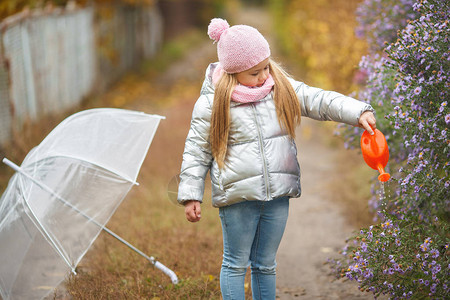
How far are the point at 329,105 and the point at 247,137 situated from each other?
44cm

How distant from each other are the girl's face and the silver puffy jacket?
10cm

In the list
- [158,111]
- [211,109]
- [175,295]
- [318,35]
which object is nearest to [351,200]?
[175,295]

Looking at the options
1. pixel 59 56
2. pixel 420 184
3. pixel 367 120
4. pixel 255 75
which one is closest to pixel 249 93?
pixel 255 75

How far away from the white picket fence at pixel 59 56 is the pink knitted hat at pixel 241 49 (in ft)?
15.0

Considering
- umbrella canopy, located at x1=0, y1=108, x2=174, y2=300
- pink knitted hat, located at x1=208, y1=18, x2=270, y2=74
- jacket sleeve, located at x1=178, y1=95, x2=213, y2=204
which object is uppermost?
pink knitted hat, located at x1=208, y1=18, x2=270, y2=74

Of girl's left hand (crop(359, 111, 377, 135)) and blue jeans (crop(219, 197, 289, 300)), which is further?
blue jeans (crop(219, 197, 289, 300))

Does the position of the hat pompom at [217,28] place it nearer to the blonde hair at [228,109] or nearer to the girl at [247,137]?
the girl at [247,137]

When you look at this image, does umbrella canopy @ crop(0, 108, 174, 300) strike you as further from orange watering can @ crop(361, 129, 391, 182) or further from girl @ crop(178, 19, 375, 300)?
orange watering can @ crop(361, 129, 391, 182)

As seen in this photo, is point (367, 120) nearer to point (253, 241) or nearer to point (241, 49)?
point (241, 49)

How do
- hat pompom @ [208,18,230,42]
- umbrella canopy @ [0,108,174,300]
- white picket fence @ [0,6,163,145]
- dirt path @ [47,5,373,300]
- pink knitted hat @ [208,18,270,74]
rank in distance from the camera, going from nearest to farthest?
pink knitted hat @ [208,18,270,74]
hat pompom @ [208,18,230,42]
umbrella canopy @ [0,108,174,300]
dirt path @ [47,5,373,300]
white picket fence @ [0,6,163,145]

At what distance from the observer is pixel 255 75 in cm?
287

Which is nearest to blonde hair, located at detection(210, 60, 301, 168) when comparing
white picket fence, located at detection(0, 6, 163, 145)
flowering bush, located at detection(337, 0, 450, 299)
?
flowering bush, located at detection(337, 0, 450, 299)

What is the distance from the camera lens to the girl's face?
112 inches

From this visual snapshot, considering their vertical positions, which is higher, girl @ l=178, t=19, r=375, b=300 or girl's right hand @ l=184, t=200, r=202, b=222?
girl @ l=178, t=19, r=375, b=300
